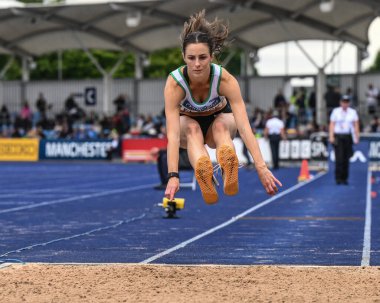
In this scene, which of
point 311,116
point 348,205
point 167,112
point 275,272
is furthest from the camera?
point 311,116

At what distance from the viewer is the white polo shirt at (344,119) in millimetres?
21812

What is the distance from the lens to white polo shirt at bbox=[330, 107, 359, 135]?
71.6 feet

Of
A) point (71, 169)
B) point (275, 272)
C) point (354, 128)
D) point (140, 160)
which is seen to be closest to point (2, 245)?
point (275, 272)

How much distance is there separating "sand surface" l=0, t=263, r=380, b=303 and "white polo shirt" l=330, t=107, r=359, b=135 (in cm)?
1363

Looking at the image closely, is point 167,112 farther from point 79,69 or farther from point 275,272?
point 79,69

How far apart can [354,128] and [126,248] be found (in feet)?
40.3

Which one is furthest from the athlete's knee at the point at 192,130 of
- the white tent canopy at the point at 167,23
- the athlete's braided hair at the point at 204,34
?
the white tent canopy at the point at 167,23

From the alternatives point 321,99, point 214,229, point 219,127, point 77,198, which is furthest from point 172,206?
point 321,99

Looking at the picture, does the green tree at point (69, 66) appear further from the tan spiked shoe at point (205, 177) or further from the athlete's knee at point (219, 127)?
the tan spiked shoe at point (205, 177)

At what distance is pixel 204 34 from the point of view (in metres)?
8.72

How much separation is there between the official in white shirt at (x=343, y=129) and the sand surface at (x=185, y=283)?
13544mm

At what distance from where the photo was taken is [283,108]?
126 ft

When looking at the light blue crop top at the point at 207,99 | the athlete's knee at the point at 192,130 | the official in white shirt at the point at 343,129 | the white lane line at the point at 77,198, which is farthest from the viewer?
the official in white shirt at the point at 343,129

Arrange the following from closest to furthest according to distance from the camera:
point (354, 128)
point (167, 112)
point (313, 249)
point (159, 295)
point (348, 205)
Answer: point (159, 295)
point (167, 112)
point (313, 249)
point (348, 205)
point (354, 128)
